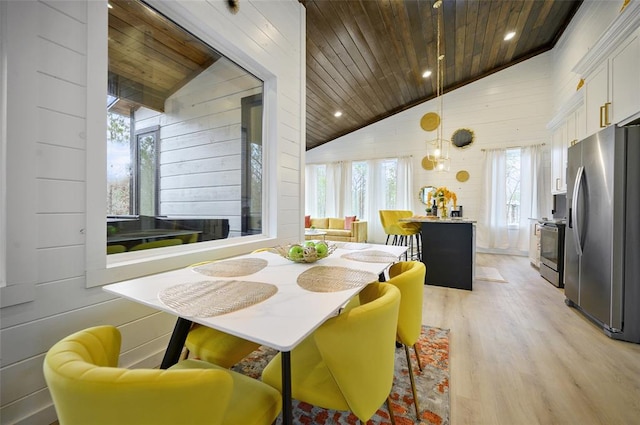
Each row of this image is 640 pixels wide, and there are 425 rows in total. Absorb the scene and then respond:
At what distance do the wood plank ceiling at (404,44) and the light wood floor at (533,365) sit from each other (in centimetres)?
360

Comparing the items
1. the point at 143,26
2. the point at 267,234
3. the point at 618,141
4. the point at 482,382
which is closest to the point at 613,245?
the point at 618,141

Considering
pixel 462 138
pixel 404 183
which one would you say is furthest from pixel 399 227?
pixel 462 138

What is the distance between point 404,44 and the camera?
12.9 ft

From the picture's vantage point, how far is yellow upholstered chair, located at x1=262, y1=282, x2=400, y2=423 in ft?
2.74

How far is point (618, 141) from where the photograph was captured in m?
2.07

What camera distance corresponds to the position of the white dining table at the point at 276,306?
28.7 inches

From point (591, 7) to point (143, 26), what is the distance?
18.0 ft

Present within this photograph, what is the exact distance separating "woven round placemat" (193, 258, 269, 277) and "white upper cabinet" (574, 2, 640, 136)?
3.03m

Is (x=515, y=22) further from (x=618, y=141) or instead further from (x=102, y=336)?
(x=102, y=336)

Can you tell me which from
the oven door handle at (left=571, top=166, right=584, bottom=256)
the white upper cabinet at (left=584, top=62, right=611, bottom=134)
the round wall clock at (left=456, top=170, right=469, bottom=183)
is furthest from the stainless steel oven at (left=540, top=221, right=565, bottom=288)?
the round wall clock at (left=456, top=170, right=469, bottom=183)

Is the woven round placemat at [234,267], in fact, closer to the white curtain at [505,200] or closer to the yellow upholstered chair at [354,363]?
the yellow upholstered chair at [354,363]

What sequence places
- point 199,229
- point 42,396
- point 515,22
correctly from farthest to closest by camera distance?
point 515,22 < point 199,229 < point 42,396

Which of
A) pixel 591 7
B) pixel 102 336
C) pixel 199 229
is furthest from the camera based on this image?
pixel 591 7

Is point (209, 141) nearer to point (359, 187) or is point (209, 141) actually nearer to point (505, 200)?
point (359, 187)
